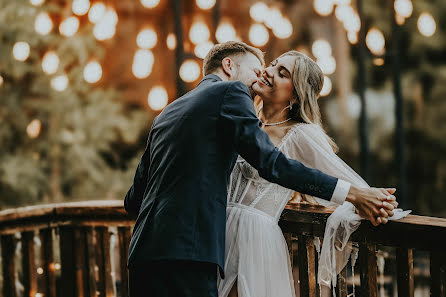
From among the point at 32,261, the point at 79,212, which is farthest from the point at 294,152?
the point at 32,261

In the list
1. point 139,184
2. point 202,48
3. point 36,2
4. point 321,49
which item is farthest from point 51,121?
point 139,184

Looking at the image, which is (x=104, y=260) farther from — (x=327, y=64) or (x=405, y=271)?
(x=327, y=64)

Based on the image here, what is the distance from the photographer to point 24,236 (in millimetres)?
3994

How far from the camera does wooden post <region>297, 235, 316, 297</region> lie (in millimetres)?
2758

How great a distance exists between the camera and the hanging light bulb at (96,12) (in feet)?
24.8

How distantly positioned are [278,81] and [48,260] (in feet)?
6.68

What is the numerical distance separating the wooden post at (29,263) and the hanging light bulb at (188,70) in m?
3.28

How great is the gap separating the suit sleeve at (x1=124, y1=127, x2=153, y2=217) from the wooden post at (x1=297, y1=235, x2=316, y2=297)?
32.4 inches

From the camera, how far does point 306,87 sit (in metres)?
3.03

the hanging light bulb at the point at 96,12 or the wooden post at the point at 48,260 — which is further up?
the hanging light bulb at the point at 96,12

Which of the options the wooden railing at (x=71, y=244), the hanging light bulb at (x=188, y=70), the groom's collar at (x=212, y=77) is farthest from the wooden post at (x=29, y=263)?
the hanging light bulb at (x=188, y=70)

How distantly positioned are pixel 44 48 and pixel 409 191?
809 cm

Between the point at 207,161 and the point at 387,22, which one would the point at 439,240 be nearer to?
the point at 207,161

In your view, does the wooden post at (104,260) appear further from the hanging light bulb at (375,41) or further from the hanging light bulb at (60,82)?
the hanging light bulb at (375,41)
